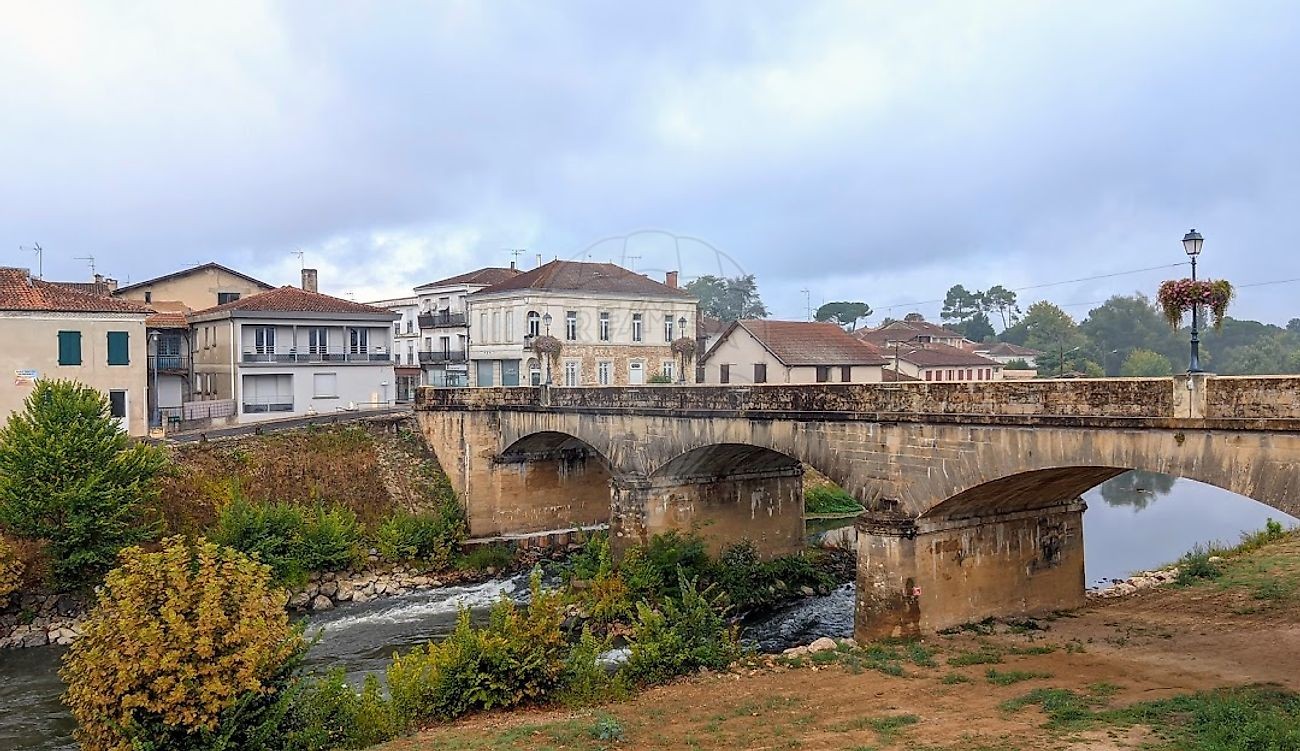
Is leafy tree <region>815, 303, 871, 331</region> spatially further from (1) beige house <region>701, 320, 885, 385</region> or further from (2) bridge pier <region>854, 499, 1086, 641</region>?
(2) bridge pier <region>854, 499, 1086, 641</region>

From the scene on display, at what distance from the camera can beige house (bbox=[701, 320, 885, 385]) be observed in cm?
4119

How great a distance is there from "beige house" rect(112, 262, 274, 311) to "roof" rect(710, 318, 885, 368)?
2744cm

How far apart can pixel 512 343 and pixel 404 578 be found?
723 inches

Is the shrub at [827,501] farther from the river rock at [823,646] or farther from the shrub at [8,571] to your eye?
the shrub at [8,571]

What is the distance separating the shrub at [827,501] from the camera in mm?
42625

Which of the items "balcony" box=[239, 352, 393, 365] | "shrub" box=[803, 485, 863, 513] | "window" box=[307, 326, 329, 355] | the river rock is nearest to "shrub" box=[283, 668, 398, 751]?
the river rock

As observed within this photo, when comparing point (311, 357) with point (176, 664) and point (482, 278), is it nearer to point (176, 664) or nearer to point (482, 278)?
point (482, 278)

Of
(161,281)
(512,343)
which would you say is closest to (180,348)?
(161,281)

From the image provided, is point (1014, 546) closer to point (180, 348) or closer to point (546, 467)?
point (546, 467)

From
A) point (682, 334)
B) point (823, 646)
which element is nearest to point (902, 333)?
point (682, 334)

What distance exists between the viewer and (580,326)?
4788cm

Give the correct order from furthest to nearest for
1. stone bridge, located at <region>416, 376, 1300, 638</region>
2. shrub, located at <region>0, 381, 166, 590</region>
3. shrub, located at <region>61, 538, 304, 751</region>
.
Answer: shrub, located at <region>0, 381, 166, 590</region> → stone bridge, located at <region>416, 376, 1300, 638</region> → shrub, located at <region>61, 538, 304, 751</region>

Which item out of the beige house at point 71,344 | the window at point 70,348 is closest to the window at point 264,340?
the beige house at point 71,344

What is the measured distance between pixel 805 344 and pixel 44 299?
1167 inches
